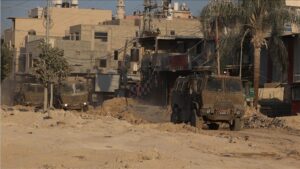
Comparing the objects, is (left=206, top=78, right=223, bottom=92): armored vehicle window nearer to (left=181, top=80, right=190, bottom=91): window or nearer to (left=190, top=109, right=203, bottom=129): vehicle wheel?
(left=190, top=109, right=203, bottom=129): vehicle wheel

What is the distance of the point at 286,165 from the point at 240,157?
160 centimetres

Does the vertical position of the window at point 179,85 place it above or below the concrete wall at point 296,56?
below

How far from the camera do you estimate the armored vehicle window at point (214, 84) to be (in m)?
26.5

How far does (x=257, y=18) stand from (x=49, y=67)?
12.8 metres

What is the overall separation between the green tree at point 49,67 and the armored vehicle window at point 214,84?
45.1ft

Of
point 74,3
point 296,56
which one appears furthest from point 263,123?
point 74,3

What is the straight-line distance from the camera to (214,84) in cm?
2659

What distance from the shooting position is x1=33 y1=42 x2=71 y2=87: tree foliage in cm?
3803

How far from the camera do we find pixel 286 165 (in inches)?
607

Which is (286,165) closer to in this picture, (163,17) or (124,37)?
(163,17)

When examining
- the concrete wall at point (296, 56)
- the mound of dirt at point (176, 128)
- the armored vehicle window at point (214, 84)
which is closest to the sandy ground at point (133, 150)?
the mound of dirt at point (176, 128)

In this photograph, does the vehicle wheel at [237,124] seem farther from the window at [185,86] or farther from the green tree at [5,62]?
the green tree at [5,62]

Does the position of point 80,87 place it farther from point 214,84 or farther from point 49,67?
point 214,84

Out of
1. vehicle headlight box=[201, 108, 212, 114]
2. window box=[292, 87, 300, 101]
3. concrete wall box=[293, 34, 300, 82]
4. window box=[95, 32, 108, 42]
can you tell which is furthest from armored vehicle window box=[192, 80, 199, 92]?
window box=[95, 32, 108, 42]
